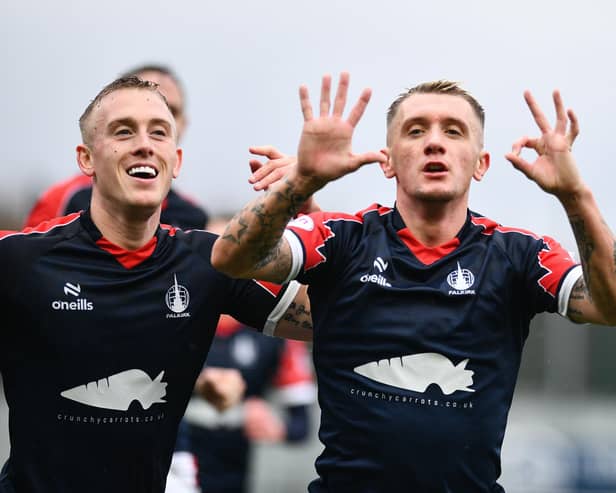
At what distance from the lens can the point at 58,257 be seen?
16.2 ft

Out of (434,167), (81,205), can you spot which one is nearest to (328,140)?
(434,167)

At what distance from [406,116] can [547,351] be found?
828 centimetres

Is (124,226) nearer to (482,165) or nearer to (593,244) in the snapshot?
(482,165)

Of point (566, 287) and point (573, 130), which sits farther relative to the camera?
point (566, 287)

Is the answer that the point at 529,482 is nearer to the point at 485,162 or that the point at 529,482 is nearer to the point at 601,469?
the point at 601,469

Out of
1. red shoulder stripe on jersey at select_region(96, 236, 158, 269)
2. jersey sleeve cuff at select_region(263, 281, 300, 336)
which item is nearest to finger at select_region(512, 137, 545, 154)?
jersey sleeve cuff at select_region(263, 281, 300, 336)

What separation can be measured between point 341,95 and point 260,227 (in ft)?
1.76

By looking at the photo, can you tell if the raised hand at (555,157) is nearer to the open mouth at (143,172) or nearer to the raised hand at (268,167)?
the raised hand at (268,167)

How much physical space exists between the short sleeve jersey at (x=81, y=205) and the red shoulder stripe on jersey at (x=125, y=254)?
1768mm

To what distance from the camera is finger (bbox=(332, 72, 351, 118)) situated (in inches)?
166

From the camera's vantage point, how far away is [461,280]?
15.4 feet

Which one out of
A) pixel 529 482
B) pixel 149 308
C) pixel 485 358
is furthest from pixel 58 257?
pixel 529 482

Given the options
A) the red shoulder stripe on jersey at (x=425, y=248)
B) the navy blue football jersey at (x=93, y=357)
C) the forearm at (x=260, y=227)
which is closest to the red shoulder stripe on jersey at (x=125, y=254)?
the navy blue football jersey at (x=93, y=357)

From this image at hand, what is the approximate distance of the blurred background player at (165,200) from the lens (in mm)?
6824
